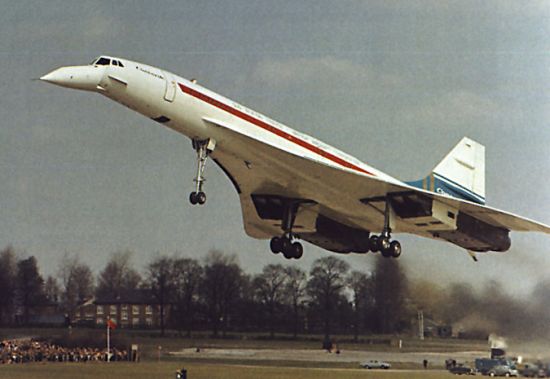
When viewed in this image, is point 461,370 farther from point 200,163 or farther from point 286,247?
point 200,163

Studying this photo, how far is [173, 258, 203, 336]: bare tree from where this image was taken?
22188mm

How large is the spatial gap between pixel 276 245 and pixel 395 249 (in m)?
2.49

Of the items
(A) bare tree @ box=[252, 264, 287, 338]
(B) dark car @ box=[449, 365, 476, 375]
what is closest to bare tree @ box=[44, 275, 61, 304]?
(A) bare tree @ box=[252, 264, 287, 338]

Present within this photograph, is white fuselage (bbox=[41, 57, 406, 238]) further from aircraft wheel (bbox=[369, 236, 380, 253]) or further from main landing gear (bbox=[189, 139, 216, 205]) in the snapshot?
aircraft wheel (bbox=[369, 236, 380, 253])

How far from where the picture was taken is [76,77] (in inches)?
656

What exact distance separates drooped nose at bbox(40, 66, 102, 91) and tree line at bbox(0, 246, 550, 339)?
637cm

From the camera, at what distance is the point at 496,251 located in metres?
22.1

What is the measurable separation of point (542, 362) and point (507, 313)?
1525 mm

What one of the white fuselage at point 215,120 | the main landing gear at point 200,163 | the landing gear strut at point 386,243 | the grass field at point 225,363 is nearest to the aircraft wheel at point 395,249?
the landing gear strut at point 386,243

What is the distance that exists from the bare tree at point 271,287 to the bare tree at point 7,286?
4.81 m

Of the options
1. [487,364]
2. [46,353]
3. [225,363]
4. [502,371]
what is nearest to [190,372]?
[225,363]

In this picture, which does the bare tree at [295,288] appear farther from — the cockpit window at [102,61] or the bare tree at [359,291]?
the cockpit window at [102,61]

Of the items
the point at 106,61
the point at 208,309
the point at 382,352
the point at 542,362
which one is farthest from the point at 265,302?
the point at 106,61

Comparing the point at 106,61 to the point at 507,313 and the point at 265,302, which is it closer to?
the point at 265,302
